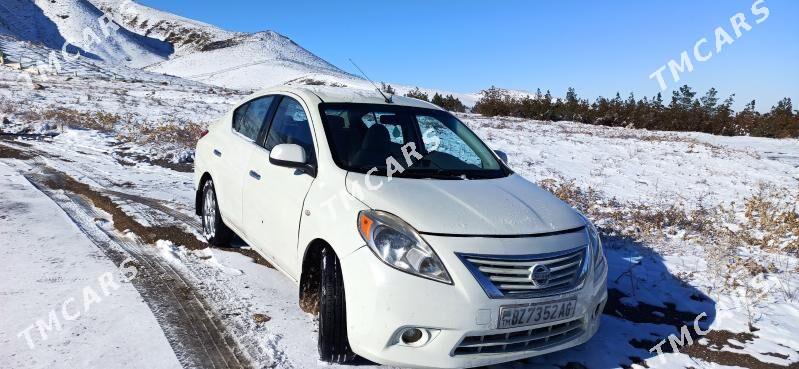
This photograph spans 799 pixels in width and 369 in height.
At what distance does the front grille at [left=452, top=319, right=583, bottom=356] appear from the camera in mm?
2703

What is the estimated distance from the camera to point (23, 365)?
2.85 meters

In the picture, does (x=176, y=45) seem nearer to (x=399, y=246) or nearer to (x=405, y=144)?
(x=405, y=144)

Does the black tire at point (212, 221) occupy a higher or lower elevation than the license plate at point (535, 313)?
lower

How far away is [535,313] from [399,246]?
77 cm

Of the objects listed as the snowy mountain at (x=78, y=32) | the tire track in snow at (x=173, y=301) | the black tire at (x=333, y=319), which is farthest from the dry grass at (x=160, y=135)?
the snowy mountain at (x=78, y=32)

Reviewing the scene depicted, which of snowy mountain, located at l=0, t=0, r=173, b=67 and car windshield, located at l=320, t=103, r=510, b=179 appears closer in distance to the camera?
car windshield, located at l=320, t=103, r=510, b=179

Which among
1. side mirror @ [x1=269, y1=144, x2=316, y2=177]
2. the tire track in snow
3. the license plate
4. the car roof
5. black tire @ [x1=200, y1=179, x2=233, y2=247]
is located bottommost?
the tire track in snow

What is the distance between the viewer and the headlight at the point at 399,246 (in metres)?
2.70

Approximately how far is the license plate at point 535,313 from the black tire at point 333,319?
33.3 inches

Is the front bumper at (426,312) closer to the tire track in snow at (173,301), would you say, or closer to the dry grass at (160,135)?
the tire track in snow at (173,301)

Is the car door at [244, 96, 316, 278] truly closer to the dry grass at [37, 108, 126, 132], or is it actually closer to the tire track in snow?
the tire track in snow

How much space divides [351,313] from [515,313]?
2.74 feet

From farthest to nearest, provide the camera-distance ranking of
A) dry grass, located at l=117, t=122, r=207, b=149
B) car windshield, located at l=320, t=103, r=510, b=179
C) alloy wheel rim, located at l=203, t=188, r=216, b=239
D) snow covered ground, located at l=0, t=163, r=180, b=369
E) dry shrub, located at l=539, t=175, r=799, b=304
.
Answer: dry grass, located at l=117, t=122, r=207, b=149 < alloy wheel rim, located at l=203, t=188, r=216, b=239 < dry shrub, located at l=539, t=175, r=799, b=304 < car windshield, located at l=320, t=103, r=510, b=179 < snow covered ground, located at l=0, t=163, r=180, b=369

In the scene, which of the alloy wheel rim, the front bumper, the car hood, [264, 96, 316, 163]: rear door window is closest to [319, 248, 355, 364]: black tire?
the front bumper
